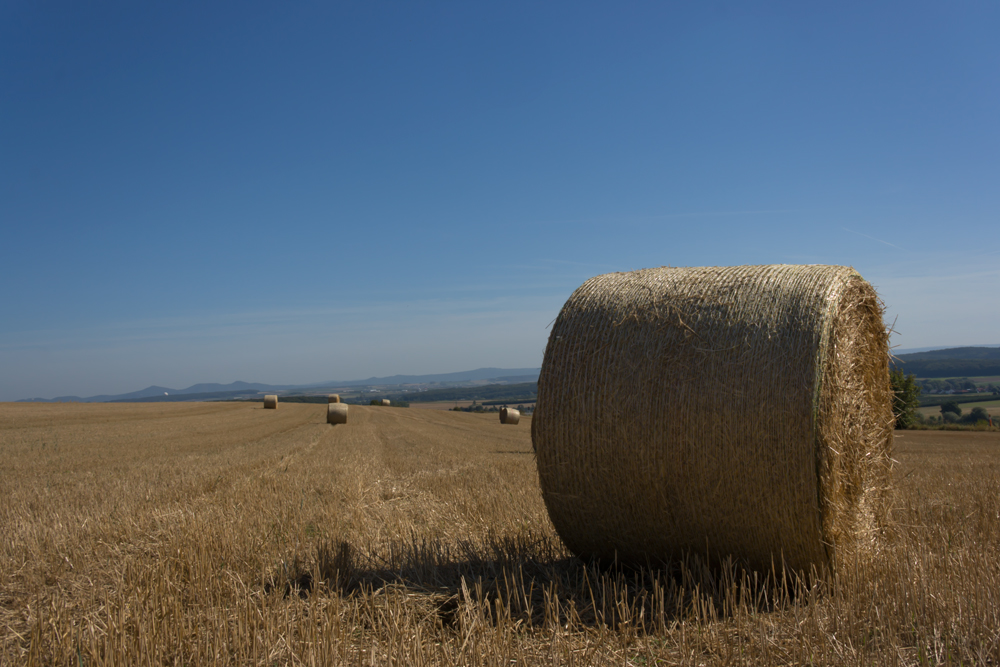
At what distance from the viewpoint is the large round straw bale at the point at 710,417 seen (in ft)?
12.2

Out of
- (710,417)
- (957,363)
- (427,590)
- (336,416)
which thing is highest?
(710,417)

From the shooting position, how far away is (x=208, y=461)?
39.1ft

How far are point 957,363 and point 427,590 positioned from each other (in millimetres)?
90653

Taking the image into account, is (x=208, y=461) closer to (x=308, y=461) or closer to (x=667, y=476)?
(x=308, y=461)

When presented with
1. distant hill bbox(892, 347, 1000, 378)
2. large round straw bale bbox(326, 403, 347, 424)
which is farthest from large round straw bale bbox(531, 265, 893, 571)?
distant hill bbox(892, 347, 1000, 378)

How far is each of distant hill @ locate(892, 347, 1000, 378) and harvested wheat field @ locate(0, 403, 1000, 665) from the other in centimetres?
7272

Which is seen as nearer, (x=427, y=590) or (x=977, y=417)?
(x=427, y=590)

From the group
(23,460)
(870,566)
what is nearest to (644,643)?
(870,566)

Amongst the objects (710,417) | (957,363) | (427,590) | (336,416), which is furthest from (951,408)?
(427,590)

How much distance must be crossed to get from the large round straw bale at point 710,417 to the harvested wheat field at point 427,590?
0.31 meters

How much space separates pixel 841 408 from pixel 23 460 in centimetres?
1404

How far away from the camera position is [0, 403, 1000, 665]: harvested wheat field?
9.37 feet

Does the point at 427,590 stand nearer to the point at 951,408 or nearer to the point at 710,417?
the point at 710,417

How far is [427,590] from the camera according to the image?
3861 millimetres
